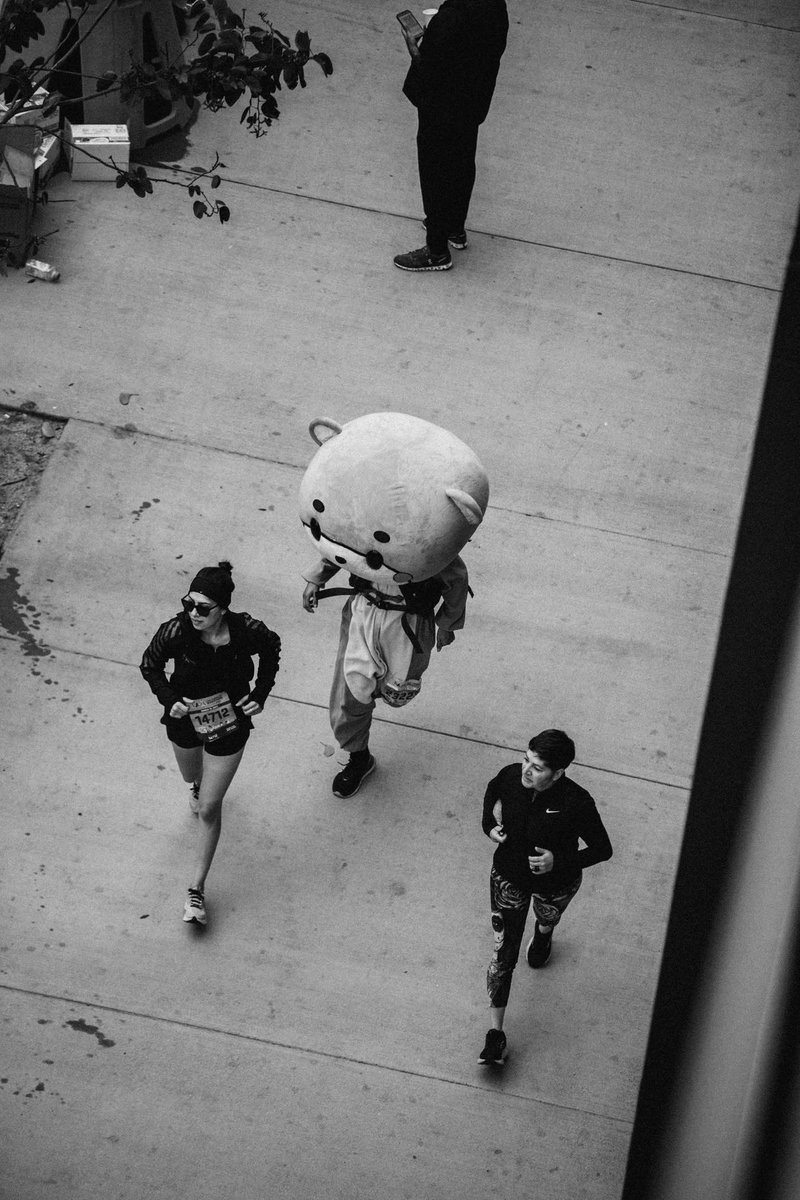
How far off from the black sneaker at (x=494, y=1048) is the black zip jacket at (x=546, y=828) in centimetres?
68

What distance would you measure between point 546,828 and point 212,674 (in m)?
1.30

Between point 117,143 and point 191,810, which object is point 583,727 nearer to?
point 191,810

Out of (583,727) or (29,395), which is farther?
(29,395)

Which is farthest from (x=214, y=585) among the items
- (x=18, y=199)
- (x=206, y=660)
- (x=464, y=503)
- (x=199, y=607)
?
(x=18, y=199)

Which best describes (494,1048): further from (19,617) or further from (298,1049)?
(19,617)

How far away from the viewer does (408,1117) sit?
4535 mm


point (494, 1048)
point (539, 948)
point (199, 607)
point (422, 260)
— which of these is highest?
point (422, 260)

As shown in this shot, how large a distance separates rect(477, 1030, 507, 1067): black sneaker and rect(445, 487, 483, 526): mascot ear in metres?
1.91

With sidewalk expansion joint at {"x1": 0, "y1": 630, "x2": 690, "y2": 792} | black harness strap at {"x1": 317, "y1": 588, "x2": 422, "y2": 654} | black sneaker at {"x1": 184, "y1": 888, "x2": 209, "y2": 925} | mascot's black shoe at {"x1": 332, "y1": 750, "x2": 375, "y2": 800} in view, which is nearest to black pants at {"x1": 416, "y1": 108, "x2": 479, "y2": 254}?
sidewalk expansion joint at {"x1": 0, "y1": 630, "x2": 690, "y2": 792}

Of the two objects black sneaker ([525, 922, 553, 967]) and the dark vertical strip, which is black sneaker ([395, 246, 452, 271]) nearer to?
black sneaker ([525, 922, 553, 967])

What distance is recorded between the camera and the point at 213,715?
4508mm

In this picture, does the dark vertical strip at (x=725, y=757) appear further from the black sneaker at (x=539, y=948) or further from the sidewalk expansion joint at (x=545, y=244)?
the sidewalk expansion joint at (x=545, y=244)

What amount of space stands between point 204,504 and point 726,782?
5563mm

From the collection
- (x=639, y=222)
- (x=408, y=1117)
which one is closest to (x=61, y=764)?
(x=408, y=1117)
